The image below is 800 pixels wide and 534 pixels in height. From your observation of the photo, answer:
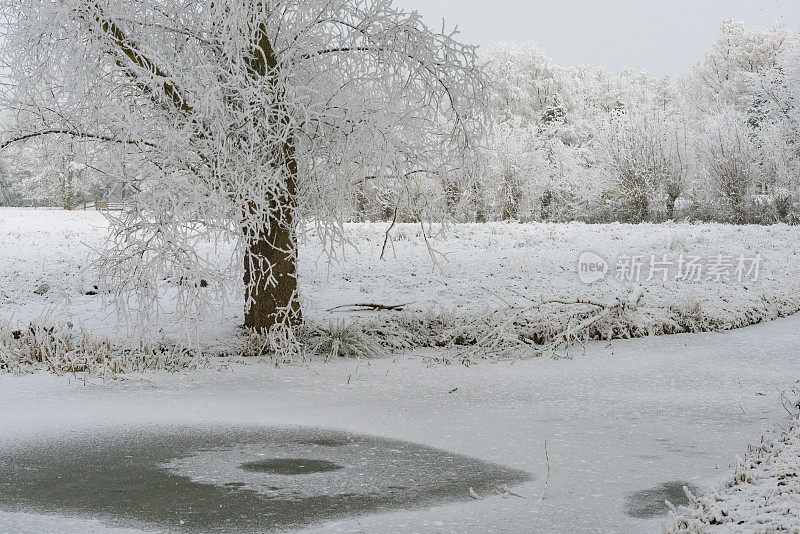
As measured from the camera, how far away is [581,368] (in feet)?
28.3

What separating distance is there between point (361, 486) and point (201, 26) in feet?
19.0

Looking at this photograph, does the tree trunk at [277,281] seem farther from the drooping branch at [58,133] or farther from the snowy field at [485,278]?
the drooping branch at [58,133]

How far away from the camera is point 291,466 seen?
5.07 meters

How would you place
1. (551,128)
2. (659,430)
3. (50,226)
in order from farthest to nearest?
(551,128)
(50,226)
(659,430)

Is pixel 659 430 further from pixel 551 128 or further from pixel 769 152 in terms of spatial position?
pixel 551 128


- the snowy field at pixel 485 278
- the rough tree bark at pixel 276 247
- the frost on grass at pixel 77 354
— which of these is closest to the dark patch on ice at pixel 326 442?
the snowy field at pixel 485 278

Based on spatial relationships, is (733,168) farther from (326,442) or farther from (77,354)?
(326,442)

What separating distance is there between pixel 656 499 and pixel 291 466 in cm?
233

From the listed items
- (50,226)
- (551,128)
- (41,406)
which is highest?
(551,128)

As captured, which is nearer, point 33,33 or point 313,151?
point 33,33

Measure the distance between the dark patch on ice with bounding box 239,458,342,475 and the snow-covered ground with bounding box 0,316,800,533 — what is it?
909 millimetres

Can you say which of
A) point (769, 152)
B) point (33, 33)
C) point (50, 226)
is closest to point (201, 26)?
point (33, 33)

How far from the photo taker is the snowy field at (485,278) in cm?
1065

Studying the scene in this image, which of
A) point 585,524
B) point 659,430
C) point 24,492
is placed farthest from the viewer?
point 659,430
